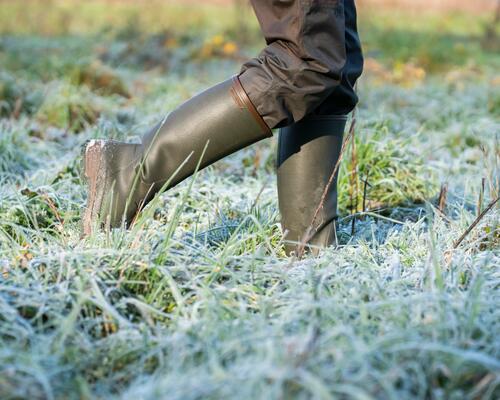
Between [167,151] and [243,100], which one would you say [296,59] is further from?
[167,151]

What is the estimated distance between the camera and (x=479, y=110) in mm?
4320

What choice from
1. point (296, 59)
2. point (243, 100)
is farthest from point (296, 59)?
point (243, 100)

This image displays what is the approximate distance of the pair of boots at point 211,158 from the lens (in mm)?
1758

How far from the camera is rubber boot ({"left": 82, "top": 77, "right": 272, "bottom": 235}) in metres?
1.75

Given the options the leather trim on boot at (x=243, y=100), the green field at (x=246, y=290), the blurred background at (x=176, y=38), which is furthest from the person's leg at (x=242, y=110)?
the blurred background at (x=176, y=38)

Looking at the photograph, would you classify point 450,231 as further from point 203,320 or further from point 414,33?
point 414,33

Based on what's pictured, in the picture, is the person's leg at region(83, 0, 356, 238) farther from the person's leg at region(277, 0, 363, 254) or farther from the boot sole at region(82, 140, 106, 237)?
the person's leg at region(277, 0, 363, 254)

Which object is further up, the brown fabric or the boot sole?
the brown fabric

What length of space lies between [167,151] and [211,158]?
0.12m

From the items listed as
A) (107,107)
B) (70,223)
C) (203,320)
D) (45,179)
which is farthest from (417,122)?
(203,320)

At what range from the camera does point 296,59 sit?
164cm

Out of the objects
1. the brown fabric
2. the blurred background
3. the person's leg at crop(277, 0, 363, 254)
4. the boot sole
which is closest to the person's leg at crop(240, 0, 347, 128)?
the brown fabric

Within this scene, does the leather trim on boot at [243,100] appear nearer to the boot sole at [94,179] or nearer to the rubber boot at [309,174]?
the rubber boot at [309,174]

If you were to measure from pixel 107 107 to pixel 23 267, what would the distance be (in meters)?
2.38
